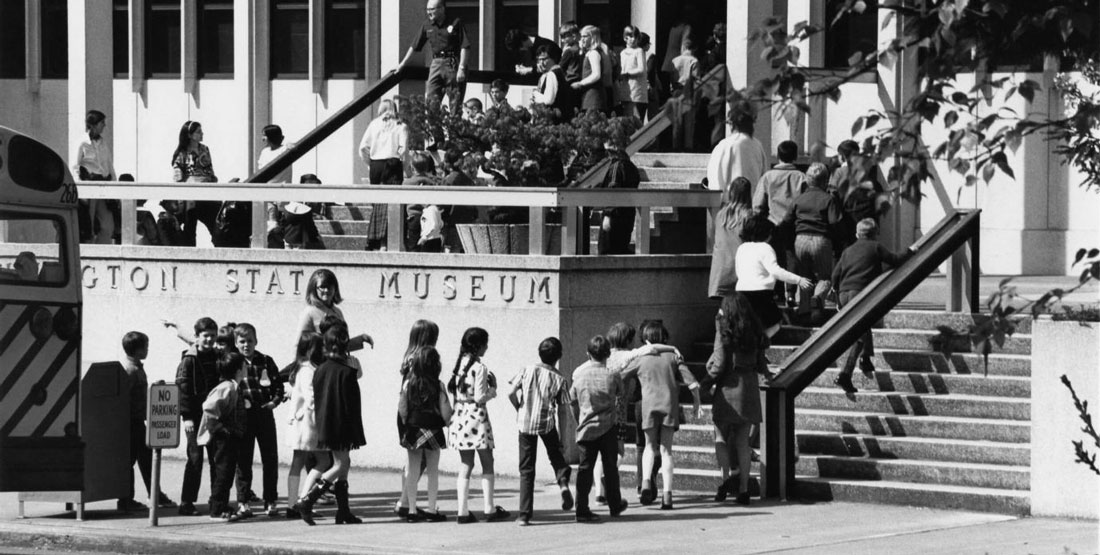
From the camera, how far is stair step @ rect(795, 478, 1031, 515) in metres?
14.5

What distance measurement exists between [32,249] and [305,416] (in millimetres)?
2532

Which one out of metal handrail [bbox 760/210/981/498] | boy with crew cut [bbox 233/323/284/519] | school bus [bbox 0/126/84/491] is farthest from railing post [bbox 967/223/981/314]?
school bus [bbox 0/126/84/491]

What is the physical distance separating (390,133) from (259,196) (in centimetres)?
238

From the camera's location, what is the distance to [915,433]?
15.8 m

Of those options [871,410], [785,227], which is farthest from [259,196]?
[871,410]

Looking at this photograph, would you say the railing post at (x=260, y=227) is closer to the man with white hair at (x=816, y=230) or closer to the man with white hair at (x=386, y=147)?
the man with white hair at (x=386, y=147)

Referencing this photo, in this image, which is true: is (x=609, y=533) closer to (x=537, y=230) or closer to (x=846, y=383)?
(x=846, y=383)

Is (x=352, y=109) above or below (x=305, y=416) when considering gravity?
above

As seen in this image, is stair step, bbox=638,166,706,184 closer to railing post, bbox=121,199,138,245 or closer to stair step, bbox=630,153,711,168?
stair step, bbox=630,153,711,168

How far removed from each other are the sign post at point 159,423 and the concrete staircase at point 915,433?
408 cm

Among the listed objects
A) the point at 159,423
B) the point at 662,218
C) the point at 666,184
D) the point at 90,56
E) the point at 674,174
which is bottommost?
the point at 159,423

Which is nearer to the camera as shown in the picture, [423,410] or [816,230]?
[423,410]

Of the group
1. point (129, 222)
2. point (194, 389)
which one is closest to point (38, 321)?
point (194, 389)

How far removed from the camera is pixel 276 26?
28891 mm
